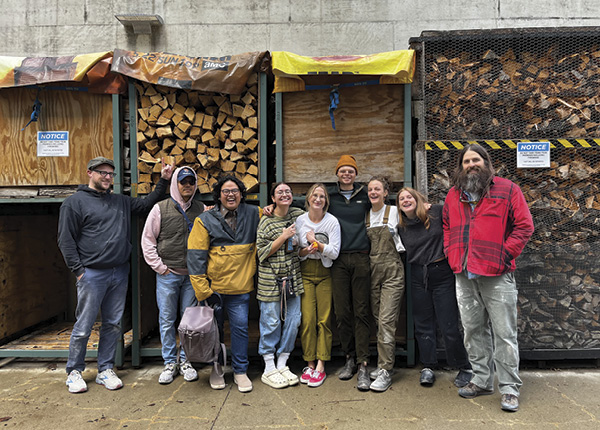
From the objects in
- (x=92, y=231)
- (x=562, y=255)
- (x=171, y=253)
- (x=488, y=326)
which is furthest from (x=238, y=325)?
(x=562, y=255)

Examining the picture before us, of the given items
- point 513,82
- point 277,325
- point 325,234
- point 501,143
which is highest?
point 513,82

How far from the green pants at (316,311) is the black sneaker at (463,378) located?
4.05ft

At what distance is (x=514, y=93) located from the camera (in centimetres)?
417

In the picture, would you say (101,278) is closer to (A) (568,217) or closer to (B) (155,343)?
(B) (155,343)

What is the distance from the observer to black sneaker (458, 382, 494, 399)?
3557mm

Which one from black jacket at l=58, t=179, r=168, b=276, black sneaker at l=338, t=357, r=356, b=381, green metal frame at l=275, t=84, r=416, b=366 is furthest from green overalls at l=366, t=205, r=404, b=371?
black jacket at l=58, t=179, r=168, b=276

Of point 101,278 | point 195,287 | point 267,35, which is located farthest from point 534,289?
point 267,35

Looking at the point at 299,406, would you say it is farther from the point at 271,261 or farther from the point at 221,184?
the point at 221,184

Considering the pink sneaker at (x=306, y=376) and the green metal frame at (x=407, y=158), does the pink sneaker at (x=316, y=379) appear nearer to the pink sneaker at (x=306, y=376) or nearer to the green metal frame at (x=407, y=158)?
the pink sneaker at (x=306, y=376)

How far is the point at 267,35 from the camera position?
580 cm

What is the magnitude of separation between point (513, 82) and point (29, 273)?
6235 millimetres

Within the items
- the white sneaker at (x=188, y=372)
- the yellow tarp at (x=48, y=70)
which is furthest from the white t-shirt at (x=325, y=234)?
the yellow tarp at (x=48, y=70)

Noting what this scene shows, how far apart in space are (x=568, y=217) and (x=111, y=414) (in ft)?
15.7

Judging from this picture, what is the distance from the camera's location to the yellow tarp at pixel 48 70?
4.09 metres
